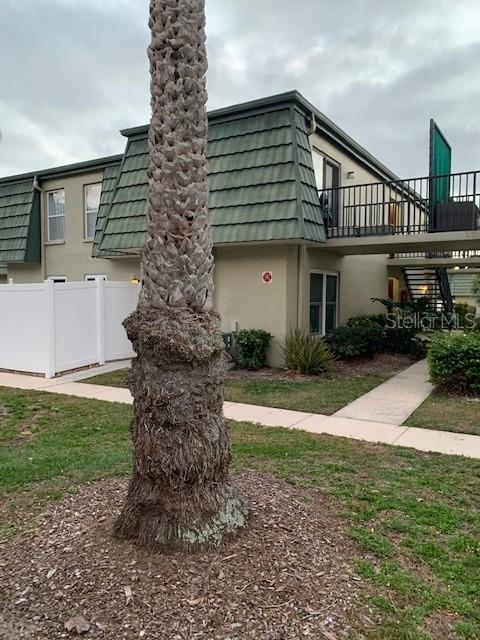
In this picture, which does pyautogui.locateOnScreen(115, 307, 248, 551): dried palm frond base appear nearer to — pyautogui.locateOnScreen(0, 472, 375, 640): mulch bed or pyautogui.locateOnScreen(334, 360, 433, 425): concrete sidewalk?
pyautogui.locateOnScreen(0, 472, 375, 640): mulch bed

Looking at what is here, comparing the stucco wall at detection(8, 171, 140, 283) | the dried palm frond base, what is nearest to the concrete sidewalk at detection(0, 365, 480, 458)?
the dried palm frond base

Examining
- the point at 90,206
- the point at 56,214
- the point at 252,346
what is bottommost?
the point at 252,346

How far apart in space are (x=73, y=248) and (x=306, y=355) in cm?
865

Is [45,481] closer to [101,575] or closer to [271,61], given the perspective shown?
[101,575]

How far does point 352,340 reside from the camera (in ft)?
36.1

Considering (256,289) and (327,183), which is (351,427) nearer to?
(256,289)

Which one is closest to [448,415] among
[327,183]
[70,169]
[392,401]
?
[392,401]

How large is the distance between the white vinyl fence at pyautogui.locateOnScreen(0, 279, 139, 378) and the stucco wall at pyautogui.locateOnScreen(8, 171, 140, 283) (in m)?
2.58

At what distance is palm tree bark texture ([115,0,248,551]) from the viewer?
279cm

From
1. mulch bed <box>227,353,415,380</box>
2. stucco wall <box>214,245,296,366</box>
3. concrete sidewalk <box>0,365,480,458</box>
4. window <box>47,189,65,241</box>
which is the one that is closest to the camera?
concrete sidewalk <box>0,365,480,458</box>

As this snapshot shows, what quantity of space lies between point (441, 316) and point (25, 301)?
36.8 ft

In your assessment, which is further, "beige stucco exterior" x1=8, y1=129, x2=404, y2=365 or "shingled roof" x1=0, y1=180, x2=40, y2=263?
"shingled roof" x1=0, y1=180, x2=40, y2=263

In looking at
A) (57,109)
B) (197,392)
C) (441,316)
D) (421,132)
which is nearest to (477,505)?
(197,392)

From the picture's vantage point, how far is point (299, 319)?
10.4 meters
